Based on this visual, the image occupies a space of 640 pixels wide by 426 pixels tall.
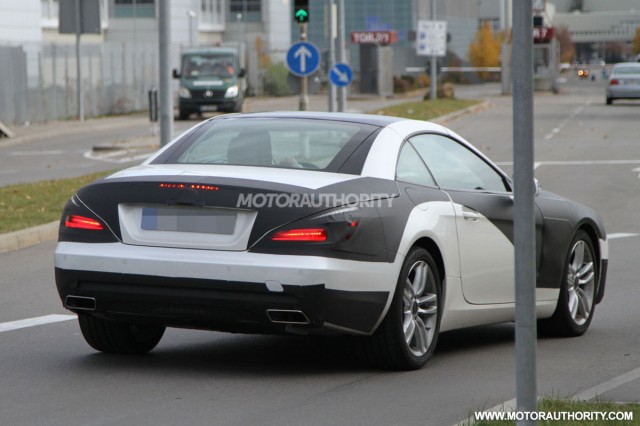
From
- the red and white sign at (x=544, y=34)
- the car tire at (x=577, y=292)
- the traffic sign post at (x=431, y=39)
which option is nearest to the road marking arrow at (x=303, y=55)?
the car tire at (x=577, y=292)

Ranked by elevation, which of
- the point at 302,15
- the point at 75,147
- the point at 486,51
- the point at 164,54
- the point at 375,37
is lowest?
the point at 75,147

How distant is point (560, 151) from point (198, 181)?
21.8m

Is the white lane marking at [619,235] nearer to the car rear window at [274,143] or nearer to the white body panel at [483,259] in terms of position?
the white body panel at [483,259]

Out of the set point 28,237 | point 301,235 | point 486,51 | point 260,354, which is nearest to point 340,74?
point 28,237

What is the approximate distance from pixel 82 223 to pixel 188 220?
642mm

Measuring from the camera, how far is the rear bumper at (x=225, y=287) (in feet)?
22.2

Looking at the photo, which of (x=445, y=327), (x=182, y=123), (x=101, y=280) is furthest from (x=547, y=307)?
(x=182, y=123)

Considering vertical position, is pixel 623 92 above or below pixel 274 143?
below

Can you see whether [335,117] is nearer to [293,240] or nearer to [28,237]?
[293,240]

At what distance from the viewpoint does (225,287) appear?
682cm

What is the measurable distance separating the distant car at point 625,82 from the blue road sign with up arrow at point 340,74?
19.7m

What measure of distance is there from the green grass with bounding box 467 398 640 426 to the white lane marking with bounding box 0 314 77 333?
405cm

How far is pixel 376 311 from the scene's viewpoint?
699 cm

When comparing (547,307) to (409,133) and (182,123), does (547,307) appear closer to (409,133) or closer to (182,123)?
(409,133)
